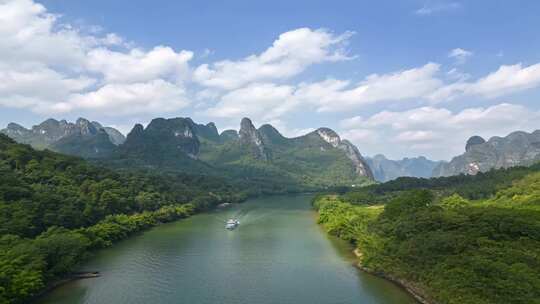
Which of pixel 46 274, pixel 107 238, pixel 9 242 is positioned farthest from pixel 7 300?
pixel 107 238

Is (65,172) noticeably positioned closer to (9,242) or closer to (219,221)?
(219,221)

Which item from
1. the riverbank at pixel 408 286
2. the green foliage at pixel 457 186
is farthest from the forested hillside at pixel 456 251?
the green foliage at pixel 457 186

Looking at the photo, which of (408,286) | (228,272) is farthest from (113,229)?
(408,286)

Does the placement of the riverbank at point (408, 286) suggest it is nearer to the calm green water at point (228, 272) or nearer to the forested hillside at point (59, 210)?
the calm green water at point (228, 272)

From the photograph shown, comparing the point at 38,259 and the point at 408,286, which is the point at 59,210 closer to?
the point at 38,259

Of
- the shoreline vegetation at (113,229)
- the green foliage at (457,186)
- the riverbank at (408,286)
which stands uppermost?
the green foliage at (457,186)

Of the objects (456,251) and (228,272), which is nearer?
(456,251)

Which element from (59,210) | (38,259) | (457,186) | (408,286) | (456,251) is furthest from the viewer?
(457,186)
